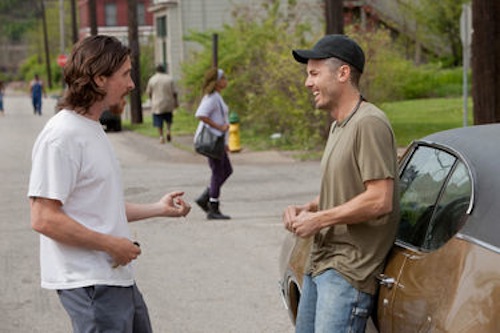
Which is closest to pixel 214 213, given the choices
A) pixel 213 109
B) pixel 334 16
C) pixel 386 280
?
pixel 213 109

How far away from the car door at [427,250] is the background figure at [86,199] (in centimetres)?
106

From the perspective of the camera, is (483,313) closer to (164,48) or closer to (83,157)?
(83,157)

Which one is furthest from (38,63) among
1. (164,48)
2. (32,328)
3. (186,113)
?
(32,328)

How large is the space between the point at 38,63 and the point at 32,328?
11062cm

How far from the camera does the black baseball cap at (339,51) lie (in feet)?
14.3

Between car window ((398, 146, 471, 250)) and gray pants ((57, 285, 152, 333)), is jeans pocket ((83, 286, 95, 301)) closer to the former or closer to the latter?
gray pants ((57, 285, 152, 333))

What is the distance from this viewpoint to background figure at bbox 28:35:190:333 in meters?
3.84

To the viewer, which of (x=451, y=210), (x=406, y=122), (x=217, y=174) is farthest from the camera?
(x=406, y=122)

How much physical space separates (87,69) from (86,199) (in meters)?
0.50

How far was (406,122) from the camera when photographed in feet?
89.5

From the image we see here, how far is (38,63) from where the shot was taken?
11500cm

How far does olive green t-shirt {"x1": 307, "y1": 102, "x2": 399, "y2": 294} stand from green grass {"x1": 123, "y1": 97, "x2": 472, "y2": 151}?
16736mm

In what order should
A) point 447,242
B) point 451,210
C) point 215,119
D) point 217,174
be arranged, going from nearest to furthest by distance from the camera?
point 447,242 → point 451,210 → point 215,119 → point 217,174

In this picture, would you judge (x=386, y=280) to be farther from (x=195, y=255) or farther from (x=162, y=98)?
(x=162, y=98)
